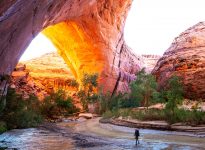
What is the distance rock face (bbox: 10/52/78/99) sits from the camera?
126 ft

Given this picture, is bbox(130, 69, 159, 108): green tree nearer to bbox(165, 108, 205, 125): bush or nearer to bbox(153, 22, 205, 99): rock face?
bbox(153, 22, 205, 99): rock face

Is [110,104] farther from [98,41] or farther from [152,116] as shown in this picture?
[152,116]

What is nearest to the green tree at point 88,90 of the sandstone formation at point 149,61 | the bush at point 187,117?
the bush at point 187,117

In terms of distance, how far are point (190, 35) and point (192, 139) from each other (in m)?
20.9

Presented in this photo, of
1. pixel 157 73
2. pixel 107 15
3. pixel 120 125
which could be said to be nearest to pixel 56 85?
pixel 107 15

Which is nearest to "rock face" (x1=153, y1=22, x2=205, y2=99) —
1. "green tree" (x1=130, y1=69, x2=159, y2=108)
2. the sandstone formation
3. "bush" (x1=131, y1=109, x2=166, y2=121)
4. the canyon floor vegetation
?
the canyon floor vegetation

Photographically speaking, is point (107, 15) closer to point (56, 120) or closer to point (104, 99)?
point (104, 99)

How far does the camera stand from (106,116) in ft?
88.0

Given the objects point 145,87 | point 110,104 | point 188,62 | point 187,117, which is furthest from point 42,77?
point 187,117

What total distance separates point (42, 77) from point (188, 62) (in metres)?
21.5

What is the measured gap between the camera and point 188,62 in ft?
96.5

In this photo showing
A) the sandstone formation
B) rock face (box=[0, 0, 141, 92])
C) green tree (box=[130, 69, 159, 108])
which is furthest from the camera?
the sandstone formation

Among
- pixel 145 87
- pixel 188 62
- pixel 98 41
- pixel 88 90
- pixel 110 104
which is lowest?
A: pixel 110 104

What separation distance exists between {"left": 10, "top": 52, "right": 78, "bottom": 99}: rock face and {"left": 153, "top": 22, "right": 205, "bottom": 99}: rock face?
15040 millimetres
